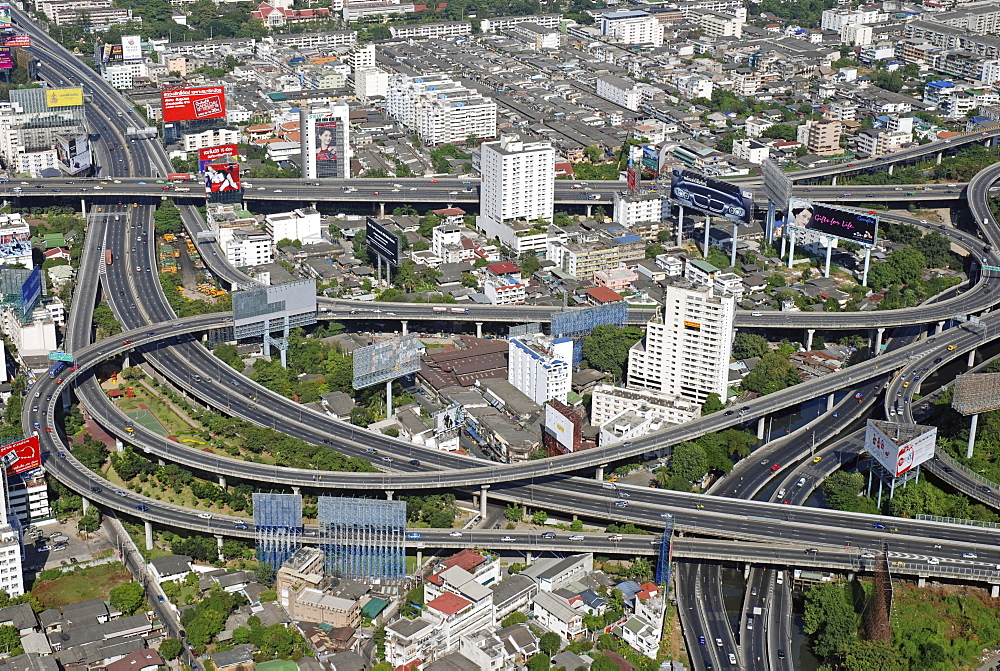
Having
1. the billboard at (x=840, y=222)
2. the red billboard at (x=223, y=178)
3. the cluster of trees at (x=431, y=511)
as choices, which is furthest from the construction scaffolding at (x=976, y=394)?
the red billboard at (x=223, y=178)

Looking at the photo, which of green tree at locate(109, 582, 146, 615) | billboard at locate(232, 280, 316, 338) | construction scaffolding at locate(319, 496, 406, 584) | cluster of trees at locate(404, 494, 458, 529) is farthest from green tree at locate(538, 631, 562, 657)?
A: billboard at locate(232, 280, 316, 338)

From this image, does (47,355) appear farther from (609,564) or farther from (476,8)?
(476,8)

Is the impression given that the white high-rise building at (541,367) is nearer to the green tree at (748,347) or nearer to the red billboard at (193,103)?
the green tree at (748,347)

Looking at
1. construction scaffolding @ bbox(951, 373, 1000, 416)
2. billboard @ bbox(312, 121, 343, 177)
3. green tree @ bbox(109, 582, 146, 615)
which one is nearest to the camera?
green tree @ bbox(109, 582, 146, 615)

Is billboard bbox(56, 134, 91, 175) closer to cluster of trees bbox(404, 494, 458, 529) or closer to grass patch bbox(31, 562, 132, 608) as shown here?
grass patch bbox(31, 562, 132, 608)

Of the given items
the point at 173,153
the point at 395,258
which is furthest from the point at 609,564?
the point at 173,153

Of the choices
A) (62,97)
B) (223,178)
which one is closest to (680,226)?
(223,178)

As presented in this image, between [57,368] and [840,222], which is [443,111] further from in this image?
[57,368]
